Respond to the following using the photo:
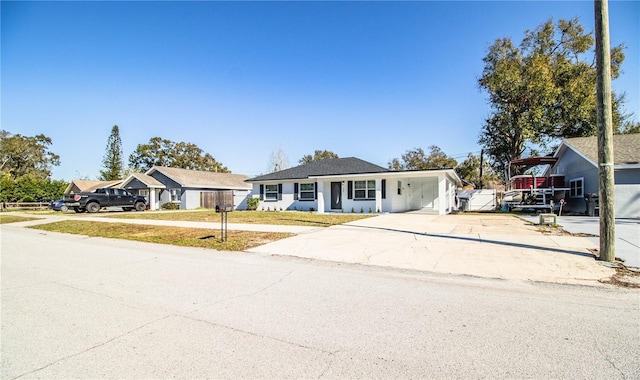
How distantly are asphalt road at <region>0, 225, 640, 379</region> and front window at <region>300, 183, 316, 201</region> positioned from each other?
18111mm

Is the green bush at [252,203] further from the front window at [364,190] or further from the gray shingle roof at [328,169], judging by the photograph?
the front window at [364,190]

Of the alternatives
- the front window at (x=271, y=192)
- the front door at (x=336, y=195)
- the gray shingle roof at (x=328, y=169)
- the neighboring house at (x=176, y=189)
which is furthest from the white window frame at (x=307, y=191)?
the neighboring house at (x=176, y=189)

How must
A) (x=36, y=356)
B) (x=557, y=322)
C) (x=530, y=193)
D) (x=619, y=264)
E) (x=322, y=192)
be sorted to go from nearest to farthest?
(x=36, y=356) → (x=557, y=322) → (x=619, y=264) → (x=530, y=193) → (x=322, y=192)

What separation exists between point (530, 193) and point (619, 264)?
16.1m

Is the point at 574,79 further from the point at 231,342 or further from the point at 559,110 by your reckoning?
the point at 231,342

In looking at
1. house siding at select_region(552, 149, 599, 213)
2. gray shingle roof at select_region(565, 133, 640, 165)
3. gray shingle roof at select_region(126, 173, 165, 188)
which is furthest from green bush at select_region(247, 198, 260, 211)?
gray shingle roof at select_region(565, 133, 640, 165)

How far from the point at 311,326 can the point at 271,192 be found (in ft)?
75.3

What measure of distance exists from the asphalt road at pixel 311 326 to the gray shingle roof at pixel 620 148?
627 inches

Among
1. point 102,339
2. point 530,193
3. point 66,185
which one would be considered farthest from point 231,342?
point 66,185

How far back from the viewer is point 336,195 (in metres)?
22.9

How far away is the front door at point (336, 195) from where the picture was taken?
22.7 m

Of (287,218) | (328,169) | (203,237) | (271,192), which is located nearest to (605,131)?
(203,237)

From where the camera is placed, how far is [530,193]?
19812mm

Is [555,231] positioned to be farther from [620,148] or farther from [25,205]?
[25,205]
